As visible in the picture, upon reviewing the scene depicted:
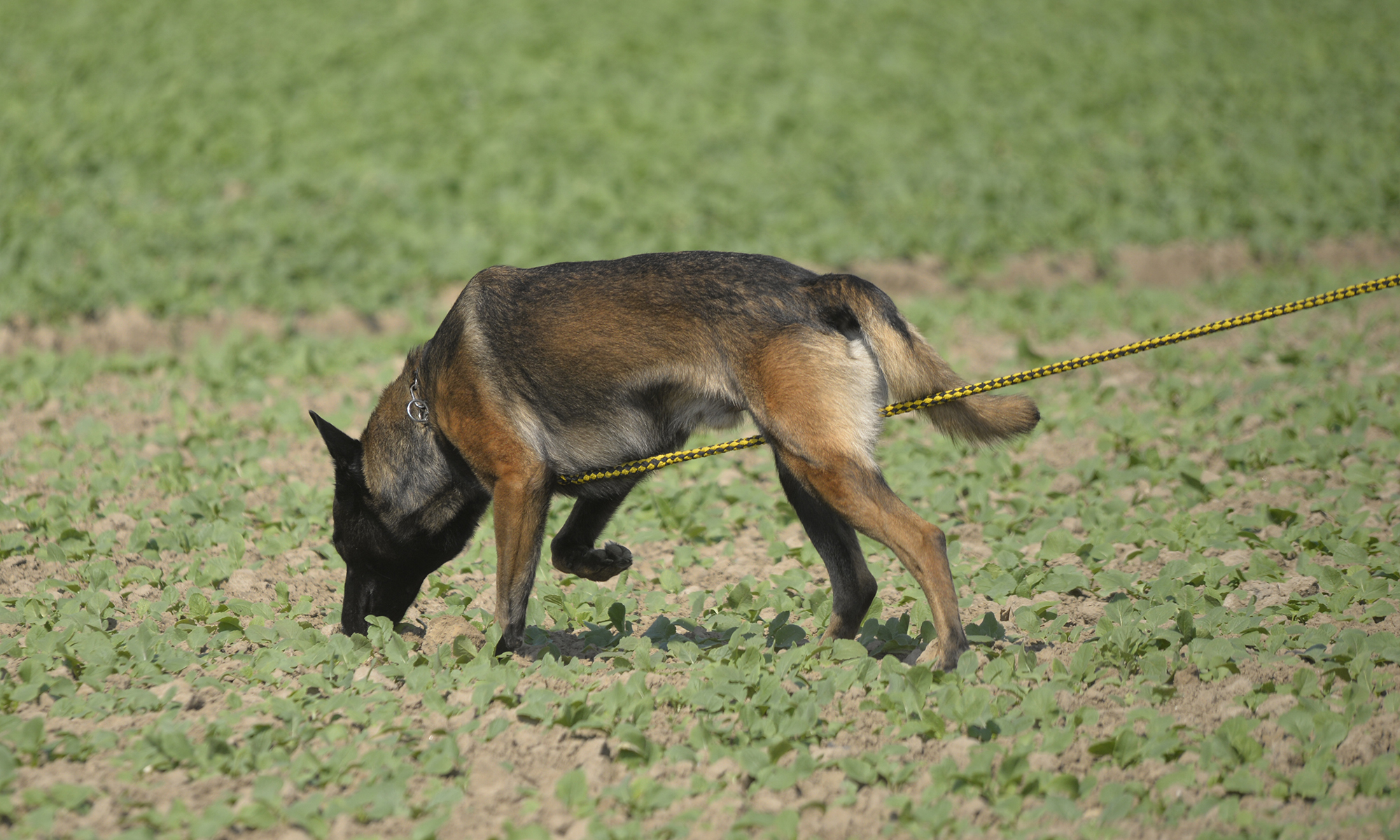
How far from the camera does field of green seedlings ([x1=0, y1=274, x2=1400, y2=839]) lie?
321 centimetres

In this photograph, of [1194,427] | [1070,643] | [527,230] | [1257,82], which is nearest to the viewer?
[1070,643]

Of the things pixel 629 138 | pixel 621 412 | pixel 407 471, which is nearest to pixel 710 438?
pixel 407 471

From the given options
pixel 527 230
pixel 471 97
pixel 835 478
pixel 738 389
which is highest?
pixel 471 97

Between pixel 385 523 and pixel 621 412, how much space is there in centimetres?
125

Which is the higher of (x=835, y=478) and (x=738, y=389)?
(x=738, y=389)

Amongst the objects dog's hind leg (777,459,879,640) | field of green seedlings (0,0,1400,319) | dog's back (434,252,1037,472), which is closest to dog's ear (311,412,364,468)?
dog's back (434,252,1037,472)

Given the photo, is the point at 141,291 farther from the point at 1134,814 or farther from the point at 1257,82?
the point at 1257,82

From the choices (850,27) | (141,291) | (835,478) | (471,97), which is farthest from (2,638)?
(850,27)

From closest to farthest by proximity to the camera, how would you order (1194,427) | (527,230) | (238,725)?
1. (238,725)
2. (1194,427)
3. (527,230)

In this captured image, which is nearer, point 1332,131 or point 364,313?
point 364,313

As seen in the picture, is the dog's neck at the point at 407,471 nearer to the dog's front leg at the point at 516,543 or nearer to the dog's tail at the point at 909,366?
the dog's front leg at the point at 516,543

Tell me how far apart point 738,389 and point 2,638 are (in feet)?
10.1

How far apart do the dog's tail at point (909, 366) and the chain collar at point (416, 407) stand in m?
1.73

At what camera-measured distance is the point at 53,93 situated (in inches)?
553
